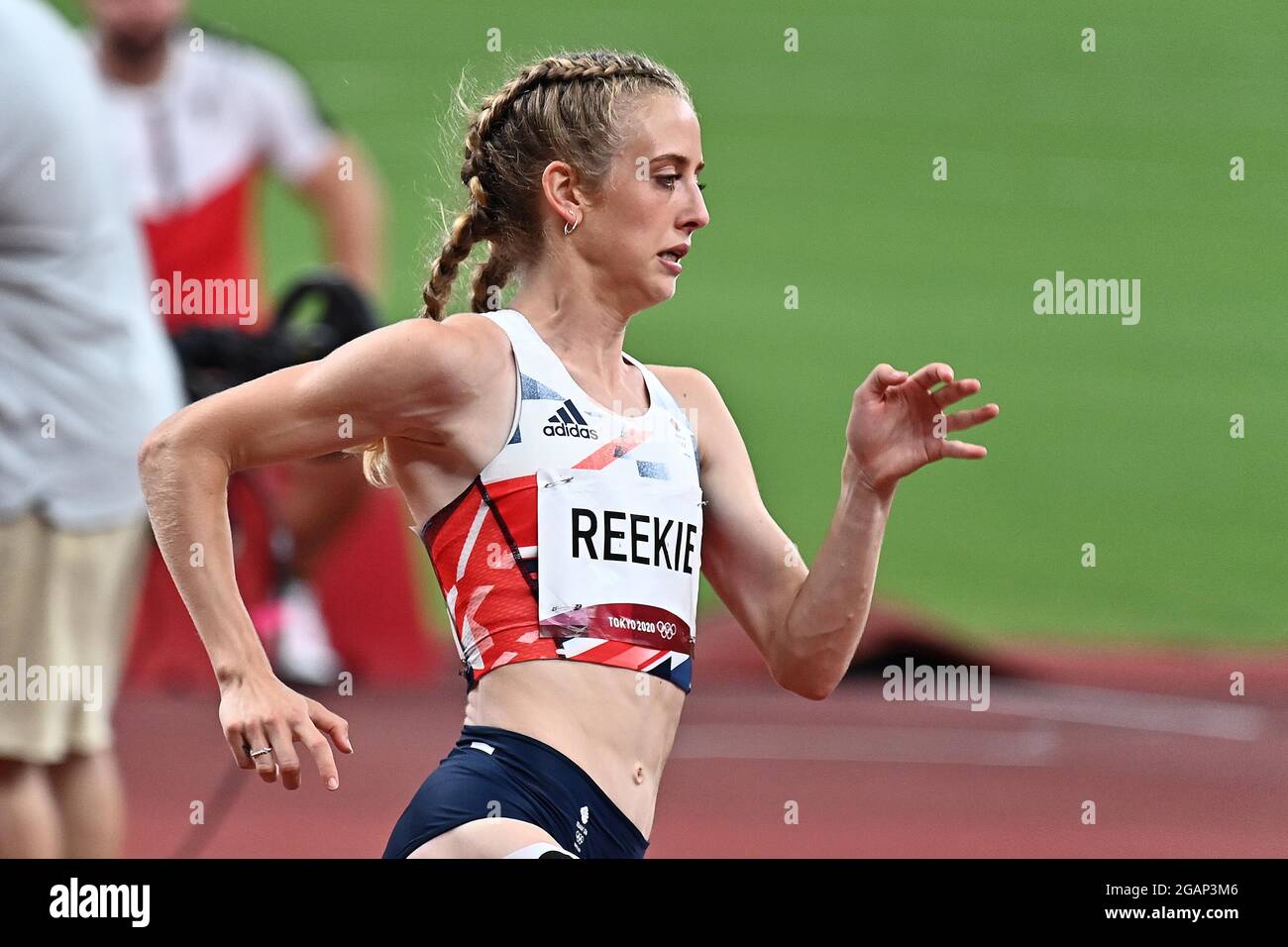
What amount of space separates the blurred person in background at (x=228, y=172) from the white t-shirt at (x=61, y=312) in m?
3.10

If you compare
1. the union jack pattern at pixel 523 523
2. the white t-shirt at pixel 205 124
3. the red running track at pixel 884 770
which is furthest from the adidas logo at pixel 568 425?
the white t-shirt at pixel 205 124

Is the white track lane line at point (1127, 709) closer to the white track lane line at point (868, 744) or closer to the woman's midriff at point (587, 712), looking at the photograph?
the white track lane line at point (868, 744)

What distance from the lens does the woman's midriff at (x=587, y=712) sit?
→ 7.64 ft

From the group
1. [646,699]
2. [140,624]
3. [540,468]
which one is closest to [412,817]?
[646,699]

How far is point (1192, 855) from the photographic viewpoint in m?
6.51

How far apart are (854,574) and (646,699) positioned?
406mm

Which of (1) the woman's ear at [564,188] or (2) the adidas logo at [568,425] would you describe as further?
(1) the woman's ear at [564,188]

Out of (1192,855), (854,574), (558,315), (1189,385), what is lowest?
(1192,855)

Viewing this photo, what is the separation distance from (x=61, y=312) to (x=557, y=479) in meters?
2.26

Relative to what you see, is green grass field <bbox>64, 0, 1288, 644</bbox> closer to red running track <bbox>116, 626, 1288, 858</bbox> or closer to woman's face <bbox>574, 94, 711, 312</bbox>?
red running track <bbox>116, 626, 1288, 858</bbox>

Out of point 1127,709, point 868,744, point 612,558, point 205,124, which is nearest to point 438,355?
point 612,558

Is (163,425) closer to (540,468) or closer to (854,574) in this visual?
(540,468)
